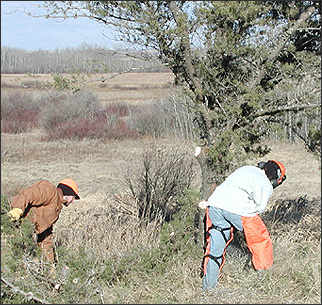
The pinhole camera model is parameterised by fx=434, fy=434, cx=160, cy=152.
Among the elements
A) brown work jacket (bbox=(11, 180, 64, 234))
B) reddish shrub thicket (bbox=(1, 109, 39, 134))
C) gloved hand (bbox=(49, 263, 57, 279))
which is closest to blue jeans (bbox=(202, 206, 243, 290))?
gloved hand (bbox=(49, 263, 57, 279))

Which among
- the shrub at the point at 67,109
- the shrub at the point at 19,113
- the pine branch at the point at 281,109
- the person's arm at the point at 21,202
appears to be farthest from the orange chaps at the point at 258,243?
the shrub at the point at 67,109

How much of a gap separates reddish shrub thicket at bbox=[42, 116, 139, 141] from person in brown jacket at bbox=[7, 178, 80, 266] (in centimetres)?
1350

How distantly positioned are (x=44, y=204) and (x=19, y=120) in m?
10.3

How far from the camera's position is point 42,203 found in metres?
4.82

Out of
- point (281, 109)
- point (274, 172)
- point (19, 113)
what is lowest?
point (19, 113)

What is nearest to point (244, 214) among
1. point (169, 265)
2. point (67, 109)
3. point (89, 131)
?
point (169, 265)

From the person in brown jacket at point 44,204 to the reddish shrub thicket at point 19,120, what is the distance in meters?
5.82

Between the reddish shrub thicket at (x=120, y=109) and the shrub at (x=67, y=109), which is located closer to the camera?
the shrub at (x=67, y=109)

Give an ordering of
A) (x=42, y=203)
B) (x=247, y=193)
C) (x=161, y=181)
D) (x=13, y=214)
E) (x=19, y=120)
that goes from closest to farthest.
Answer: (x=13, y=214) < (x=247, y=193) < (x=42, y=203) < (x=161, y=181) < (x=19, y=120)

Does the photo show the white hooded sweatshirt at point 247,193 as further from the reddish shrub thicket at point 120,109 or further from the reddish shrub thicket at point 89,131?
the reddish shrub thicket at point 120,109

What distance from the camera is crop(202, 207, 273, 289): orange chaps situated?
4465mm

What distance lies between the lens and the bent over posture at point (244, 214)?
14.7ft

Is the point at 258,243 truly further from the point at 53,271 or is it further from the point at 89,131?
the point at 89,131

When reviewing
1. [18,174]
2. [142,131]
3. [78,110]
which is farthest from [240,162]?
[78,110]
